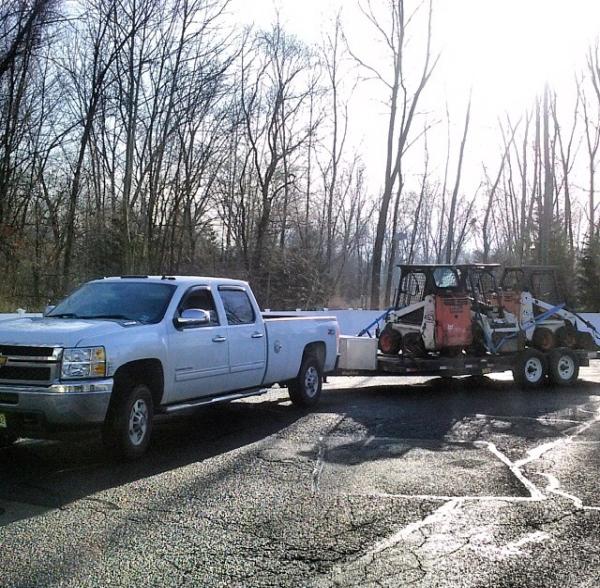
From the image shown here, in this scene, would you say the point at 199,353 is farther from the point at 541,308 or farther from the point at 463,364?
the point at 541,308

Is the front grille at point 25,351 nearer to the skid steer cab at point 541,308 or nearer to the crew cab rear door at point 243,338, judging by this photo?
the crew cab rear door at point 243,338

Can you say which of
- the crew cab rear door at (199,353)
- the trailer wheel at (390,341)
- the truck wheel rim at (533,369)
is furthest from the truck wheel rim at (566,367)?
the crew cab rear door at (199,353)

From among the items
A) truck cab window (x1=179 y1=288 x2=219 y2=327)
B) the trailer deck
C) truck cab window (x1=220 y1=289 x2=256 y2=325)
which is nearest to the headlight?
truck cab window (x1=179 y1=288 x2=219 y2=327)

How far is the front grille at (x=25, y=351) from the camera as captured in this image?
6.88m

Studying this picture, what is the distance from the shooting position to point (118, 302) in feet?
27.9

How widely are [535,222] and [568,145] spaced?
252 inches

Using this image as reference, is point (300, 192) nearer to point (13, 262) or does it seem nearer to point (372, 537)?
point (13, 262)

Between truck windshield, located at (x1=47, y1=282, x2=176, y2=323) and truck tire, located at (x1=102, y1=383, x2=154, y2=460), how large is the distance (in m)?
0.91

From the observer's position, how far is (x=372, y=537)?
5.14 metres

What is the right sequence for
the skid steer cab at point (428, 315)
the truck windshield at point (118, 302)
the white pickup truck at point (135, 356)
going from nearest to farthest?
the white pickup truck at point (135, 356), the truck windshield at point (118, 302), the skid steer cab at point (428, 315)

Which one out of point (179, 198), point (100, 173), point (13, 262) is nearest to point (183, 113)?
point (179, 198)

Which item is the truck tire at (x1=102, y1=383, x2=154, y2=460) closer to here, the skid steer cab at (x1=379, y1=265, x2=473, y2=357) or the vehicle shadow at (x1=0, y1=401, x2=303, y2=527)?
the vehicle shadow at (x1=0, y1=401, x2=303, y2=527)

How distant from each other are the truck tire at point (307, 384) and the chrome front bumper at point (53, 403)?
180 inches

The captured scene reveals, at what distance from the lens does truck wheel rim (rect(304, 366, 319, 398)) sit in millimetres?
11320
